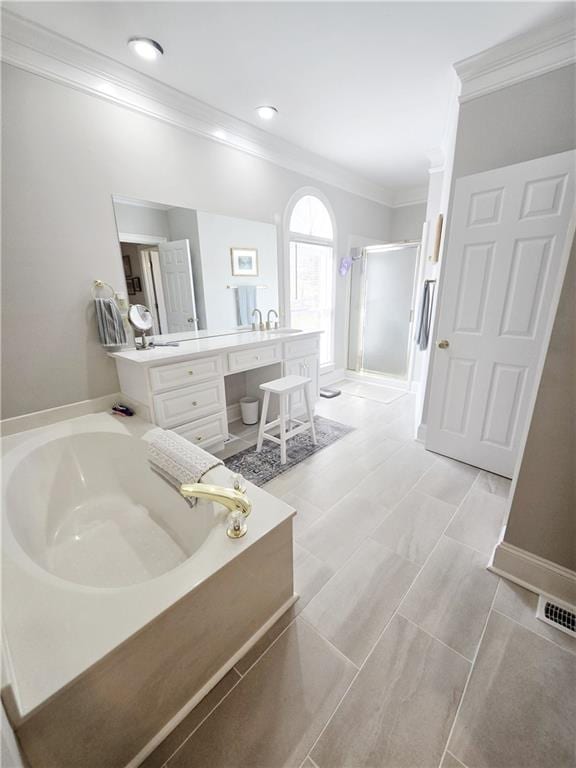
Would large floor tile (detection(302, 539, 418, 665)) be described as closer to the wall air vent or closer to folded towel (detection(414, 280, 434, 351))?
the wall air vent

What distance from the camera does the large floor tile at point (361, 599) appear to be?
1251 mm

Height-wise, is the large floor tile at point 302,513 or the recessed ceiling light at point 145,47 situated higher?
the recessed ceiling light at point 145,47

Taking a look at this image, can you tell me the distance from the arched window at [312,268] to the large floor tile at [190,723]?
312 cm

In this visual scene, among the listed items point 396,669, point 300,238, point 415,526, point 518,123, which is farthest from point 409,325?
point 396,669

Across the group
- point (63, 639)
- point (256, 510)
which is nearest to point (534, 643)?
point (256, 510)

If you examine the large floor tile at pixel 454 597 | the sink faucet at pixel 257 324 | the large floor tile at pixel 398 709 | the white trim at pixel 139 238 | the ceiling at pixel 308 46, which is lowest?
the large floor tile at pixel 398 709

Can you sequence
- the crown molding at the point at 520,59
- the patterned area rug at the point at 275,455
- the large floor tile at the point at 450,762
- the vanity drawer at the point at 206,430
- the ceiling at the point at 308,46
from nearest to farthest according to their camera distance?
the large floor tile at the point at 450,762, the ceiling at the point at 308,46, the crown molding at the point at 520,59, the vanity drawer at the point at 206,430, the patterned area rug at the point at 275,455

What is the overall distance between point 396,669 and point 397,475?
4.17 feet

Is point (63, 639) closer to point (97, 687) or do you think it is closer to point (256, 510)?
point (97, 687)

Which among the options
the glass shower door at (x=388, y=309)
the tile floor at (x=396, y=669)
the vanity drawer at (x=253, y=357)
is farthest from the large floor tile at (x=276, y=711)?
the glass shower door at (x=388, y=309)

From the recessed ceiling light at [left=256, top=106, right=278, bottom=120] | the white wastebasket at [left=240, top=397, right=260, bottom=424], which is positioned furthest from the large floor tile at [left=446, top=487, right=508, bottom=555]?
the recessed ceiling light at [left=256, top=106, right=278, bottom=120]

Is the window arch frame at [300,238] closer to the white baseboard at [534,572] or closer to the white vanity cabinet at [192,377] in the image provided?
the white vanity cabinet at [192,377]

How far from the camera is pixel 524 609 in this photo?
1.34 meters

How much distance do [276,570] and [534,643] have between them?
1.03 m
